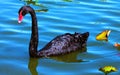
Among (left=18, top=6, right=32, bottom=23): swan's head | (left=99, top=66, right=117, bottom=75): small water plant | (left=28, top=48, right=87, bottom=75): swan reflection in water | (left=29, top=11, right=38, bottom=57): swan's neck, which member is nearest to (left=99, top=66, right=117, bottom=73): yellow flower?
(left=99, top=66, right=117, bottom=75): small water plant

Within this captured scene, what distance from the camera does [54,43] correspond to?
8008mm

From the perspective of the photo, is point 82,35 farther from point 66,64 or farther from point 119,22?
point 119,22

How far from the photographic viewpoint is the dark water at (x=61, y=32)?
7.40 m

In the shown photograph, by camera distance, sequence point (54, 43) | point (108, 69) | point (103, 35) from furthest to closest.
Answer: point (103, 35) < point (54, 43) < point (108, 69)

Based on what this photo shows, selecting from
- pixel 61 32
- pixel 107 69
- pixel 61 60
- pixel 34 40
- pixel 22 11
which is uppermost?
pixel 22 11

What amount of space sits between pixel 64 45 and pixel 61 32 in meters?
1.18

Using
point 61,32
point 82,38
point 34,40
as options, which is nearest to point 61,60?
point 34,40

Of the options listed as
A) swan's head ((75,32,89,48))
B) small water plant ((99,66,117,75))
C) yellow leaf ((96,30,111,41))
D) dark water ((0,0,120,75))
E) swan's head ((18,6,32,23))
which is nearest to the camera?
small water plant ((99,66,117,75))

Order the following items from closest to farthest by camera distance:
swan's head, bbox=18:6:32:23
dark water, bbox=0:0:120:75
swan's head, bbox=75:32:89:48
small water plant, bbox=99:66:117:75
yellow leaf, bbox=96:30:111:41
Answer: small water plant, bbox=99:66:117:75, dark water, bbox=0:0:120:75, swan's head, bbox=18:6:32:23, swan's head, bbox=75:32:89:48, yellow leaf, bbox=96:30:111:41

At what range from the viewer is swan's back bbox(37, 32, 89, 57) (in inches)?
310

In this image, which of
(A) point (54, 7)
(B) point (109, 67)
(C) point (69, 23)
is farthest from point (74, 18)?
(B) point (109, 67)

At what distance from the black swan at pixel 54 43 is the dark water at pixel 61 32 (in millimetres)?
115

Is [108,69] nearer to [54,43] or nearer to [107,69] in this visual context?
[107,69]

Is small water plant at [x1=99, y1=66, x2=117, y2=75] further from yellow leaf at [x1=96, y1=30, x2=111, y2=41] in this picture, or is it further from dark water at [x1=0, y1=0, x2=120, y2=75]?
yellow leaf at [x1=96, y1=30, x2=111, y2=41]
